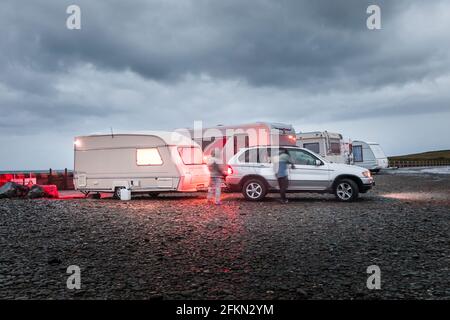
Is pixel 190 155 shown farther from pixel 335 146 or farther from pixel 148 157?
pixel 335 146

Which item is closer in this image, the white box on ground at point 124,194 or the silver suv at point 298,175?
the silver suv at point 298,175

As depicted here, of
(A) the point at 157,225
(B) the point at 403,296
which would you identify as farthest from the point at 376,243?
(A) the point at 157,225

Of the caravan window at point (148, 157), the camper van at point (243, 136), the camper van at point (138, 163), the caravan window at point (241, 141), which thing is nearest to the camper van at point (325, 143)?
the camper van at point (243, 136)

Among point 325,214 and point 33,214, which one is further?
point 33,214

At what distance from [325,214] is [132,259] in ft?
19.1

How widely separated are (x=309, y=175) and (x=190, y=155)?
465 cm

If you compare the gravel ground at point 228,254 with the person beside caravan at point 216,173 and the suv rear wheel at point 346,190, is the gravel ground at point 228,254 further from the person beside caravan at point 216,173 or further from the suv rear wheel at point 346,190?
the suv rear wheel at point 346,190

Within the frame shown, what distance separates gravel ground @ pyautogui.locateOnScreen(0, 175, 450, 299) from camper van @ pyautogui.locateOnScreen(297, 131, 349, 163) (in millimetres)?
13212

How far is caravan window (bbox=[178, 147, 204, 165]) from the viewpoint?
14565 mm

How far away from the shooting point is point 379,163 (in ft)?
108

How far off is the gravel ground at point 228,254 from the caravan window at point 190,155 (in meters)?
4.39

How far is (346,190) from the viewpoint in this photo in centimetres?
1295

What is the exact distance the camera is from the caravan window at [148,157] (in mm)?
14305
